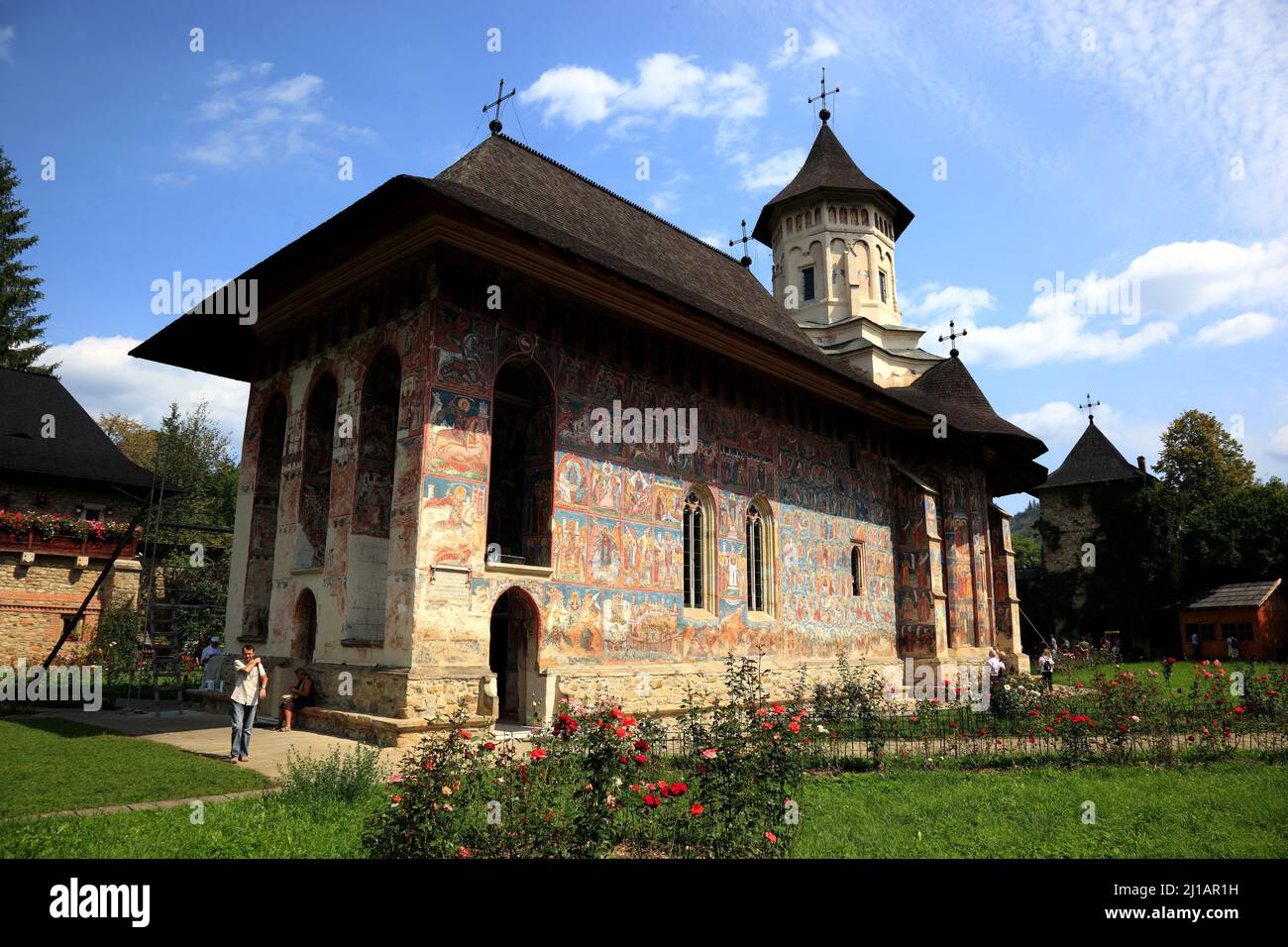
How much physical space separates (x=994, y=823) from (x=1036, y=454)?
21.4 m

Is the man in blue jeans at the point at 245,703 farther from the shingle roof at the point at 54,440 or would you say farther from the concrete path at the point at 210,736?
the shingle roof at the point at 54,440

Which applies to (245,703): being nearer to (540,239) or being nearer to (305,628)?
(305,628)

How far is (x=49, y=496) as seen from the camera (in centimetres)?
2439

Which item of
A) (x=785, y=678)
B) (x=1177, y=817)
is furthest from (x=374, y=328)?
(x=1177, y=817)

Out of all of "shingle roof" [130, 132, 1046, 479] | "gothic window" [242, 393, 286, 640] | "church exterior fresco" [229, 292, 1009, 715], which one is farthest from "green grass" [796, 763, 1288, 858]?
"gothic window" [242, 393, 286, 640]

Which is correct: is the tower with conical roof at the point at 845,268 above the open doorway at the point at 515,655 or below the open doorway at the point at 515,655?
above

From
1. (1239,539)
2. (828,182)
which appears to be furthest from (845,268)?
(1239,539)

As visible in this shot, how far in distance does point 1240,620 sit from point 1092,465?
965 cm

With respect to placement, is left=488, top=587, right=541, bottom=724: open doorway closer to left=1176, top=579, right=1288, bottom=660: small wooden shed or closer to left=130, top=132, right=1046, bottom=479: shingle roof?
left=130, top=132, right=1046, bottom=479: shingle roof

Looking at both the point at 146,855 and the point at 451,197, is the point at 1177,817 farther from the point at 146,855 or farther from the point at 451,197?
the point at 451,197

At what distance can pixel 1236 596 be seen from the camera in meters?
31.1

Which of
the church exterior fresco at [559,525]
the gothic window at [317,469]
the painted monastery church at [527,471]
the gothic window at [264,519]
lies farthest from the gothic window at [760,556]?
the gothic window at [264,519]

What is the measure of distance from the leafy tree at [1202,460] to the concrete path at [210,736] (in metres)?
40.1

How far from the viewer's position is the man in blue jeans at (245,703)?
941 centimetres
